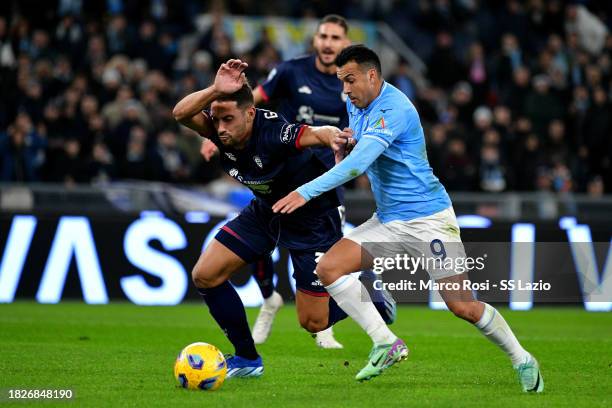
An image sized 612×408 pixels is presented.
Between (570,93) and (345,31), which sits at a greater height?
(345,31)

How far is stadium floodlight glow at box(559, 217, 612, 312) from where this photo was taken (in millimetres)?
14742

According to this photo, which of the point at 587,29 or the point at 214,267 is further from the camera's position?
the point at 587,29

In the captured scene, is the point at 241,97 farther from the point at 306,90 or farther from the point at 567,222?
the point at 567,222

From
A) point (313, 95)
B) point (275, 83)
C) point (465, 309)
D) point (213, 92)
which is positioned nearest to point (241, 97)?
point (213, 92)

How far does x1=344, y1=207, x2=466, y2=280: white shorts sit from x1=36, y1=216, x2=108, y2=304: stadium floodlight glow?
7.18 meters

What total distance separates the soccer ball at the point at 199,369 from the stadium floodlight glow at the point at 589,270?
7.29 metres

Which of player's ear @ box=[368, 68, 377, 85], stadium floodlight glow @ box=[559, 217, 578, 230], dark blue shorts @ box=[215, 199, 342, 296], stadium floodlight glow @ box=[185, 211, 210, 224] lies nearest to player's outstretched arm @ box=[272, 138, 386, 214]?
player's ear @ box=[368, 68, 377, 85]

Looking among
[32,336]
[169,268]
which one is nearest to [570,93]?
[169,268]

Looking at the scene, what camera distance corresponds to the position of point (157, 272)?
48.8ft

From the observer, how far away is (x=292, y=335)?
39.9 feet

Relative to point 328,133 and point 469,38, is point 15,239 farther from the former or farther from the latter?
point 469,38

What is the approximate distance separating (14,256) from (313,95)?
5.44 metres

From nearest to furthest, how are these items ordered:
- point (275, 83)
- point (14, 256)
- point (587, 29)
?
point (275, 83), point (14, 256), point (587, 29)

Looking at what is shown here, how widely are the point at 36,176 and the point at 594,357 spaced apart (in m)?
10.3
